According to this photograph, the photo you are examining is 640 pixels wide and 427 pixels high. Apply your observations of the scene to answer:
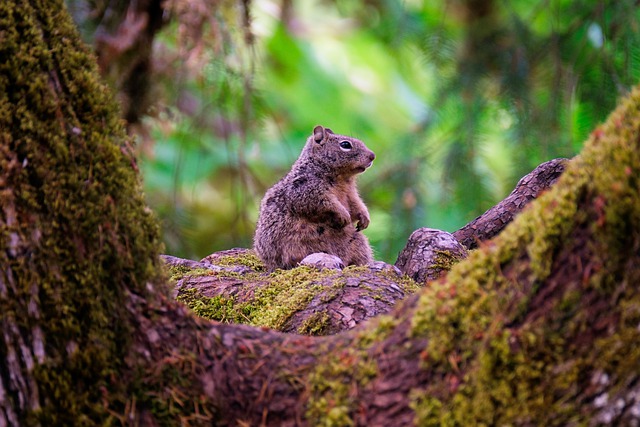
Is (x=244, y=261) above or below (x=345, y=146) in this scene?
below

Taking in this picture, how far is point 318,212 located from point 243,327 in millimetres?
2549

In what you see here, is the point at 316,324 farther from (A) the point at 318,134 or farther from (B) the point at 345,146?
(A) the point at 318,134

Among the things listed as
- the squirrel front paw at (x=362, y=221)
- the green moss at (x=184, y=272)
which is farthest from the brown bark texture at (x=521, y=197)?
the green moss at (x=184, y=272)

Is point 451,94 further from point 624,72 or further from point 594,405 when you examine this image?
point 594,405

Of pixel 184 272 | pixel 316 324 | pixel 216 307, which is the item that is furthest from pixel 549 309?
pixel 184 272

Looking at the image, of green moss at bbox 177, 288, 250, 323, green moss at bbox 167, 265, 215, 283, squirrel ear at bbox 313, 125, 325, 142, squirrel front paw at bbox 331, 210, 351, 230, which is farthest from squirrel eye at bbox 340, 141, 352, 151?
green moss at bbox 177, 288, 250, 323

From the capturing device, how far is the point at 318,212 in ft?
15.0

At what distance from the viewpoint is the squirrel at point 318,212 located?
448 centimetres

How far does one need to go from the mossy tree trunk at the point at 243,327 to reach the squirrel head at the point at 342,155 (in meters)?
2.94

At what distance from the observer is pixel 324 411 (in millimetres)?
1812

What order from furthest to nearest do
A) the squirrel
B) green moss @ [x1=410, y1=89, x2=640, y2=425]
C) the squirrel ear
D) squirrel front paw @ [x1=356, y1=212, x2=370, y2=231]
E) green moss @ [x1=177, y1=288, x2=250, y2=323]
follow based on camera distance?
1. the squirrel ear
2. squirrel front paw @ [x1=356, y1=212, x2=370, y2=231]
3. the squirrel
4. green moss @ [x1=177, y1=288, x2=250, y2=323]
5. green moss @ [x1=410, y1=89, x2=640, y2=425]

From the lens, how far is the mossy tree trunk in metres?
1.57

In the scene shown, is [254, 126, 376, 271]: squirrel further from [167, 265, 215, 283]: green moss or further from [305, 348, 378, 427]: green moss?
[305, 348, 378, 427]: green moss

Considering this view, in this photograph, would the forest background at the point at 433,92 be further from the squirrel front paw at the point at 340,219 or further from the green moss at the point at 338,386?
the green moss at the point at 338,386
